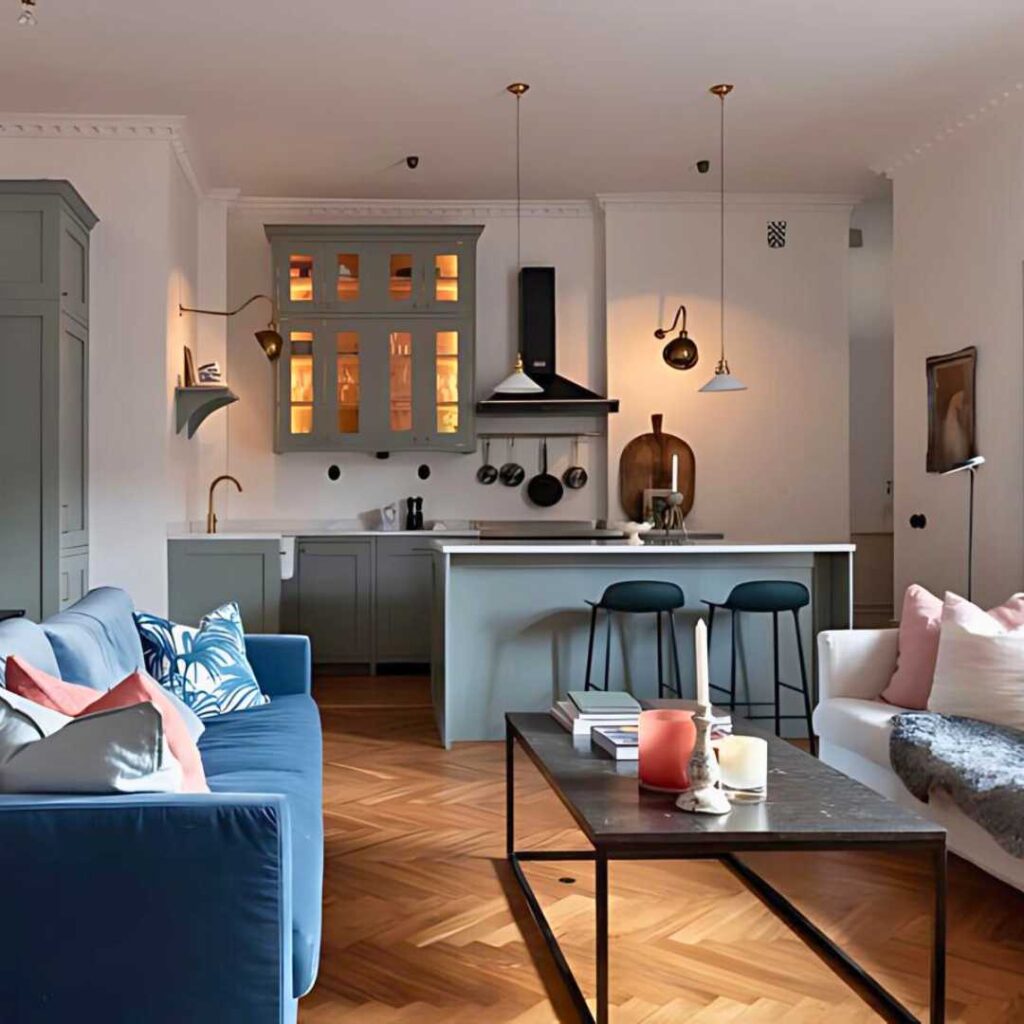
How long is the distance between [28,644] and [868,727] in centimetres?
247

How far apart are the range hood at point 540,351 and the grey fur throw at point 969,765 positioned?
14.8ft

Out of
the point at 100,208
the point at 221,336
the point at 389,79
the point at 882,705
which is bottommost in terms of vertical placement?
the point at 882,705

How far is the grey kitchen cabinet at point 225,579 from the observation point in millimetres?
6465

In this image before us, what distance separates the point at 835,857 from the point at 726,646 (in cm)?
197

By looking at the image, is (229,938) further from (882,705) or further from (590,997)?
(882,705)

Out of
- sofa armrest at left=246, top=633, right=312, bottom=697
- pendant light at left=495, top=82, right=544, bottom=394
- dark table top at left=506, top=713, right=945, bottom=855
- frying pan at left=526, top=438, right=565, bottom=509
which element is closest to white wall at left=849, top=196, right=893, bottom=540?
frying pan at left=526, top=438, right=565, bottom=509

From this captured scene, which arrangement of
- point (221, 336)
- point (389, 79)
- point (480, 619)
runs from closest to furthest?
point (480, 619)
point (389, 79)
point (221, 336)

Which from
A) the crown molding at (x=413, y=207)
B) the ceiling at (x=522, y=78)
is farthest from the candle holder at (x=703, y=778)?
the crown molding at (x=413, y=207)

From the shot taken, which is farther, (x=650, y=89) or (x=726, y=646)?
(x=650, y=89)

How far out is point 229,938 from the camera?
1.79m

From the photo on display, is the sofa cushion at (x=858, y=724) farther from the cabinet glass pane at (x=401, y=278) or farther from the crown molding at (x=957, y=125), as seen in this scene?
the cabinet glass pane at (x=401, y=278)

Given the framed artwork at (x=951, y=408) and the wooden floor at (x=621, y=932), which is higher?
the framed artwork at (x=951, y=408)

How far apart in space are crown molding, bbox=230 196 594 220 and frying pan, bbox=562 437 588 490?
1604 millimetres

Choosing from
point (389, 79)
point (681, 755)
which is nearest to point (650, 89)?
point (389, 79)
